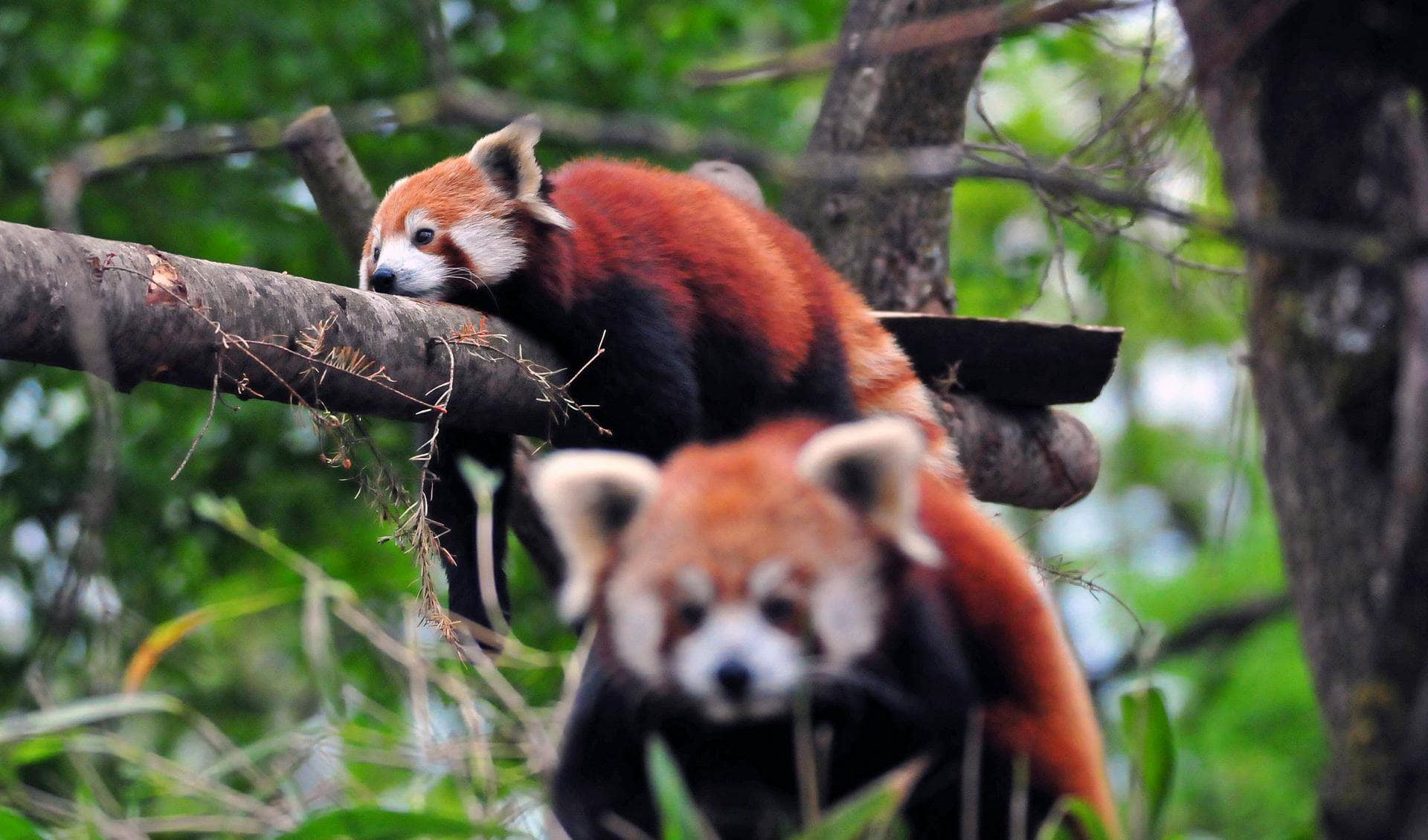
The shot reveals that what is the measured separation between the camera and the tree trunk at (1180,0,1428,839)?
4.46 ft

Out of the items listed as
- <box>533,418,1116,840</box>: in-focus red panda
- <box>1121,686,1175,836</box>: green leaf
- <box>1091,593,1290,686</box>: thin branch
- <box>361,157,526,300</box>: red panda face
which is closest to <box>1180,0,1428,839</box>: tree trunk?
<box>1121,686,1175,836</box>: green leaf

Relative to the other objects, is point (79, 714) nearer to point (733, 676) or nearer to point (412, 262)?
point (733, 676)

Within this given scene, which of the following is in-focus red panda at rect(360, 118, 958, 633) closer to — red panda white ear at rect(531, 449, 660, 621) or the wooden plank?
the wooden plank

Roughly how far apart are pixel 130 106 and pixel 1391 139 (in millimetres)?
5370

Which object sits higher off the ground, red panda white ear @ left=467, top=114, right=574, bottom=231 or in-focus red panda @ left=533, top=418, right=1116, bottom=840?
red panda white ear @ left=467, top=114, right=574, bottom=231

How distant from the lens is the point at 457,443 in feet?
11.5

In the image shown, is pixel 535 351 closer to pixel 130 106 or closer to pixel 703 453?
pixel 703 453

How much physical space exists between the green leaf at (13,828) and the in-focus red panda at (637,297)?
1271 millimetres

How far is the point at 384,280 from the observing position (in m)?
3.61

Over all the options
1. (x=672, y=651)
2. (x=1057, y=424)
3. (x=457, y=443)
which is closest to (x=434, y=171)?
(x=457, y=443)

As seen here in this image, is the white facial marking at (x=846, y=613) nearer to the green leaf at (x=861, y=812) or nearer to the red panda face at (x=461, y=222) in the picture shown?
the green leaf at (x=861, y=812)

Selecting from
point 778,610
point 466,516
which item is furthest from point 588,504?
point 466,516

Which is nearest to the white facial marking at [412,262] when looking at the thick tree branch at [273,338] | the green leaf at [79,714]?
the thick tree branch at [273,338]

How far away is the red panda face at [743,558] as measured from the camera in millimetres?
1519
